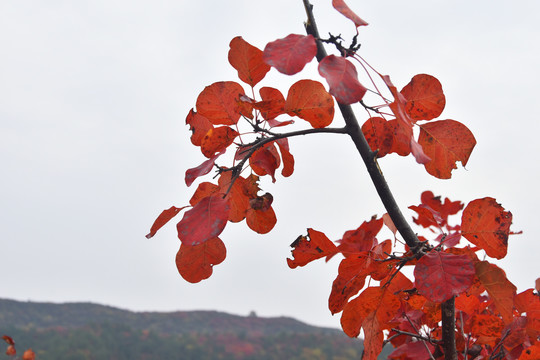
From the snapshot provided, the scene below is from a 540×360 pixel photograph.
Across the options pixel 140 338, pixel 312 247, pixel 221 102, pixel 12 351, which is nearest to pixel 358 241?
pixel 312 247

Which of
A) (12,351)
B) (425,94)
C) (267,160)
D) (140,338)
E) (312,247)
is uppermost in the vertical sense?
(425,94)

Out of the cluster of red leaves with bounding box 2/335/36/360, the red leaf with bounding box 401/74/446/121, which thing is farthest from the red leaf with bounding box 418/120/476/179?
the cluster of red leaves with bounding box 2/335/36/360

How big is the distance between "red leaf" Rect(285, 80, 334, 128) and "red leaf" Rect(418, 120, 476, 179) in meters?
0.15

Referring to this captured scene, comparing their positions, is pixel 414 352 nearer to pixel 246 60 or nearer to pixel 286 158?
pixel 286 158

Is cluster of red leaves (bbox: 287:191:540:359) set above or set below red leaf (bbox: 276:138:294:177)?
below

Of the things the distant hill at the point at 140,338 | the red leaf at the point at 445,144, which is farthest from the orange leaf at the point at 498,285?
the distant hill at the point at 140,338

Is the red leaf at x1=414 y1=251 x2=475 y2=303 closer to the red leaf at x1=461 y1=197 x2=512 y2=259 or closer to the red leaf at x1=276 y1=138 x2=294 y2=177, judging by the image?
the red leaf at x1=461 y1=197 x2=512 y2=259

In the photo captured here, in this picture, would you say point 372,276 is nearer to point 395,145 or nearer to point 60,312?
point 395,145

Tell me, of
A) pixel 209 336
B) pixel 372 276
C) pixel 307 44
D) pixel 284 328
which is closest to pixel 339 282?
pixel 372 276

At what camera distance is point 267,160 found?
653 mm

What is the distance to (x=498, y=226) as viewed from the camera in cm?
63

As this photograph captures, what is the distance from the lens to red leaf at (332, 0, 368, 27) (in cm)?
56

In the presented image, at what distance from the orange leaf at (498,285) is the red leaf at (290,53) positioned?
371 mm

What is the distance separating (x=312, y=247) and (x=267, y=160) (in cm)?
14
